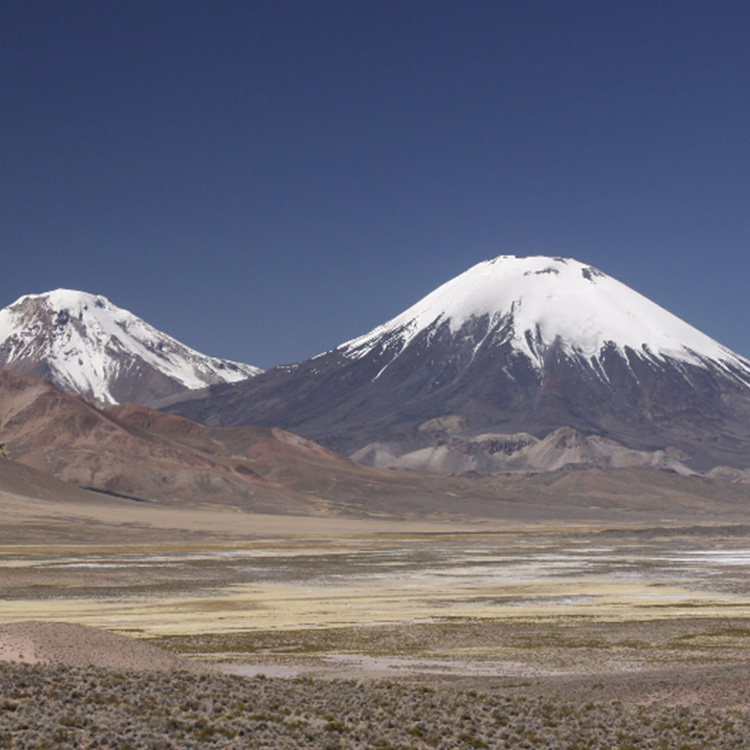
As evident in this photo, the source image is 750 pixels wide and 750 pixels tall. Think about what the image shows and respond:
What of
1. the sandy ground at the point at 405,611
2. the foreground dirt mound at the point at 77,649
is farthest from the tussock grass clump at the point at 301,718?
the sandy ground at the point at 405,611

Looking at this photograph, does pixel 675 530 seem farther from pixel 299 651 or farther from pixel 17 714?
pixel 17 714

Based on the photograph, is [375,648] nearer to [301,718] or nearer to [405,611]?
[405,611]

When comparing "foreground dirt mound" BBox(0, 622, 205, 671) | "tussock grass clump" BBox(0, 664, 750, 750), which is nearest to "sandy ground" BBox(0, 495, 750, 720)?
"foreground dirt mound" BBox(0, 622, 205, 671)

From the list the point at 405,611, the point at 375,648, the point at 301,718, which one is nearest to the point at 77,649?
the point at 301,718

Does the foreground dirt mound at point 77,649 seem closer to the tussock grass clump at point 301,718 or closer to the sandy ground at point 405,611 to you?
the sandy ground at point 405,611

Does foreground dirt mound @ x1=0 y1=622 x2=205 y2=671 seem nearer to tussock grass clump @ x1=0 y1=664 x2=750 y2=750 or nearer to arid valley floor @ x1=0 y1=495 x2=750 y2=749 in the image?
arid valley floor @ x1=0 y1=495 x2=750 y2=749

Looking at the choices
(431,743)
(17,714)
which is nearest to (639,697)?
(431,743)
